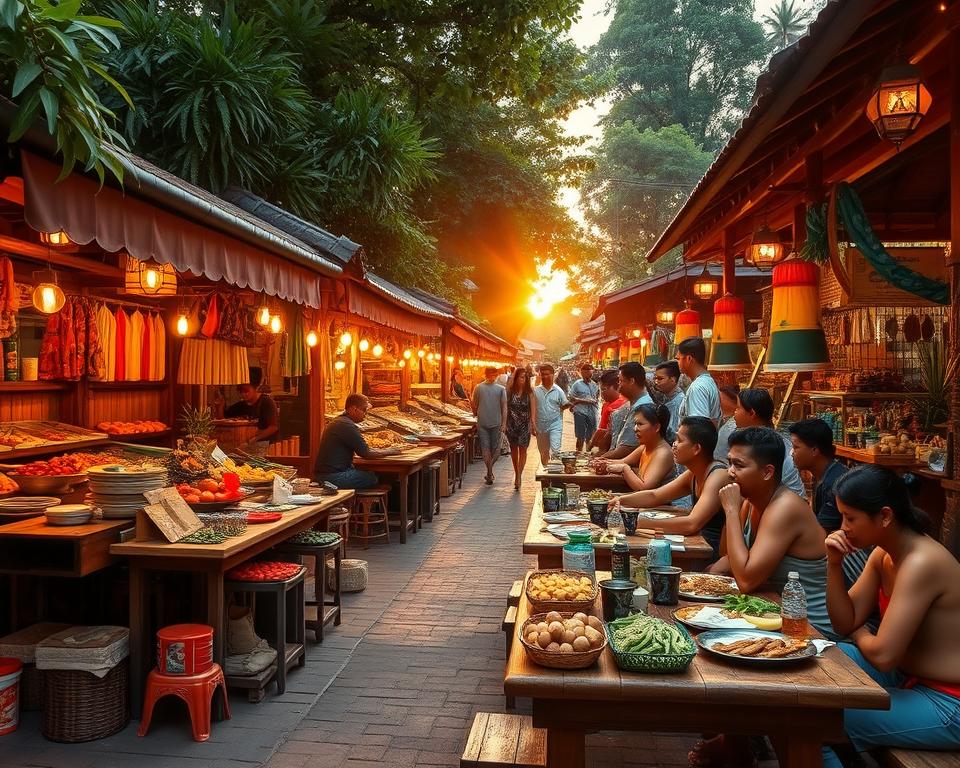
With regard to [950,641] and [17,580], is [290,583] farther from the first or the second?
[950,641]

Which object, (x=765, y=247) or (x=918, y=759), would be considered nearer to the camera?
(x=918, y=759)

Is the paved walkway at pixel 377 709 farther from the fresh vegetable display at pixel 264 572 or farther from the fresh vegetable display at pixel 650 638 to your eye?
the fresh vegetable display at pixel 650 638

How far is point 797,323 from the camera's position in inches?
245

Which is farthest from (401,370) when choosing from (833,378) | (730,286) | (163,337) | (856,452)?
(856,452)

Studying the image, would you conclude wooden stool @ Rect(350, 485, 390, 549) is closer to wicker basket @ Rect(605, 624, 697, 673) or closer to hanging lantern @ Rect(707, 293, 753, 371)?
hanging lantern @ Rect(707, 293, 753, 371)

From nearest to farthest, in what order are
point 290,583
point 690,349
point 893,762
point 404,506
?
point 893,762, point 290,583, point 690,349, point 404,506

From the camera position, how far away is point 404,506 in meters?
10.1

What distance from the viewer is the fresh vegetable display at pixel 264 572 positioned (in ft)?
17.0

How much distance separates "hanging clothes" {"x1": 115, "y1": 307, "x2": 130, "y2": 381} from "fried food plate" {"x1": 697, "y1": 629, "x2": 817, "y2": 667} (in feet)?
27.3

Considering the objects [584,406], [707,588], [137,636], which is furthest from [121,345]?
[584,406]

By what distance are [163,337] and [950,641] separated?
9.87 meters

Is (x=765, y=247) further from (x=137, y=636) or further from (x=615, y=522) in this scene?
(x=137, y=636)

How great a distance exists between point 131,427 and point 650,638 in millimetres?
8691

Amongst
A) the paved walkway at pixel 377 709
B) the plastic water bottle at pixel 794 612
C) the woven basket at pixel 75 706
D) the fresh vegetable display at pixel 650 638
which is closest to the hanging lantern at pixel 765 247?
the paved walkway at pixel 377 709
